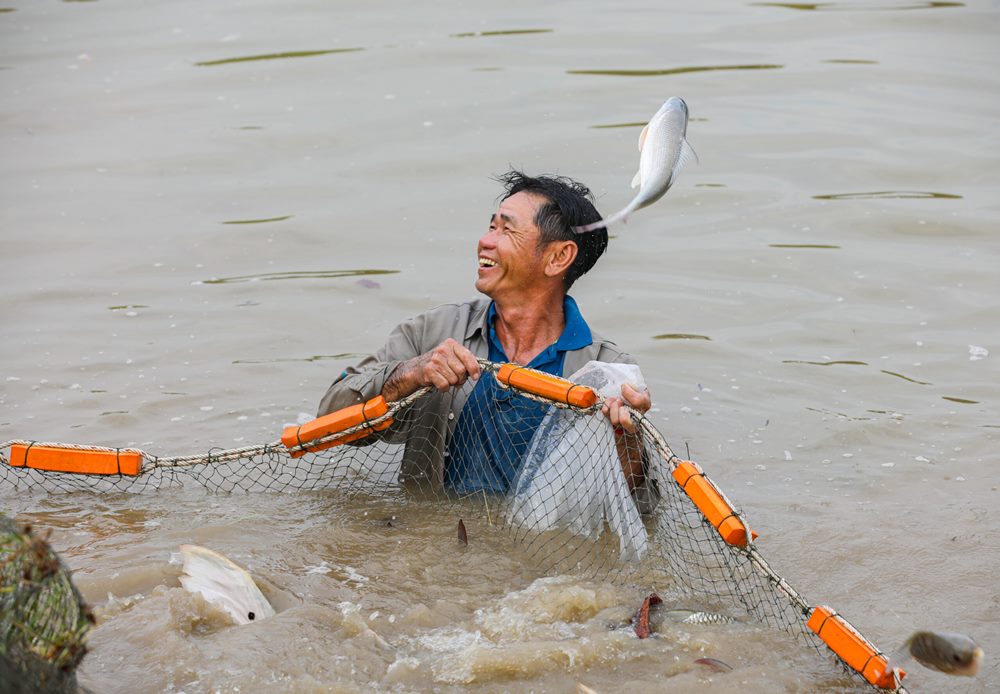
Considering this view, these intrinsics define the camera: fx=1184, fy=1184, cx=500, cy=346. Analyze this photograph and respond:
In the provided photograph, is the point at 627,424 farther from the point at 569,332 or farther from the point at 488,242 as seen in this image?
the point at 488,242

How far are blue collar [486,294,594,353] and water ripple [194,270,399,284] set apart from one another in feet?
8.45

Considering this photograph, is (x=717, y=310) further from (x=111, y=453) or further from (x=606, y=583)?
(x=111, y=453)

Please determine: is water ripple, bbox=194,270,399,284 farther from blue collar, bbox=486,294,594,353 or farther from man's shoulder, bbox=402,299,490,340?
blue collar, bbox=486,294,594,353

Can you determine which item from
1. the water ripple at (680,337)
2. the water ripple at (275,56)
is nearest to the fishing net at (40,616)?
the water ripple at (680,337)

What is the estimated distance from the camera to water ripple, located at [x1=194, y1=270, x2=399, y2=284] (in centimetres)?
748

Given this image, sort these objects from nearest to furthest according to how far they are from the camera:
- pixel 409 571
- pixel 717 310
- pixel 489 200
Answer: pixel 409 571, pixel 717 310, pixel 489 200

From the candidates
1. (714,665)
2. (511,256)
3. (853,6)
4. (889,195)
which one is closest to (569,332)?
(511,256)

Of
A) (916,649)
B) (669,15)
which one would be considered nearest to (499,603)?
(916,649)

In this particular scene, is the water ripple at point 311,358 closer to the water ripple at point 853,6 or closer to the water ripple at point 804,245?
the water ripple at point 804,245

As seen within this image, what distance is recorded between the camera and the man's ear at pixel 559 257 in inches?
197

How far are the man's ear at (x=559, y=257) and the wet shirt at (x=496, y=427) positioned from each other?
0.71ft

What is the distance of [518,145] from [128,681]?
629 centimetres

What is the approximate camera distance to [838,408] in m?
6.09

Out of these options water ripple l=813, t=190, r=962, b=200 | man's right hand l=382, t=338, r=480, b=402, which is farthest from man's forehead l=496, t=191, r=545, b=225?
water ripple l=813, t=190, r=962, b=200
